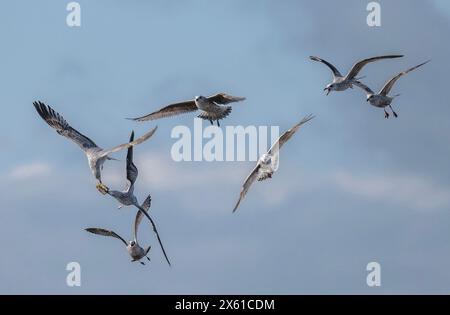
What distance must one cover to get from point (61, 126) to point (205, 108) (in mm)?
5516

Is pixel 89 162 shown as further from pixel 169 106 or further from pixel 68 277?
pixel 169 106

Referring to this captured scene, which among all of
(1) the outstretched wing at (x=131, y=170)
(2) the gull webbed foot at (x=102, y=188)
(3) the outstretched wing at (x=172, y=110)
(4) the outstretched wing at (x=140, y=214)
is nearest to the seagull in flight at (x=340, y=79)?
(3) the outstretched wing at (x=172, y=110)

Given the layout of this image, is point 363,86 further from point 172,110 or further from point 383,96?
point 172,110

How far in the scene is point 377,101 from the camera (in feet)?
143

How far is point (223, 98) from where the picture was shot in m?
41.6

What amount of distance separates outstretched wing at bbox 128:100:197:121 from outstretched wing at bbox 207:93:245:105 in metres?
1.58

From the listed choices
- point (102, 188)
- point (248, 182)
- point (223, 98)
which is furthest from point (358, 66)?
point (102, 188)

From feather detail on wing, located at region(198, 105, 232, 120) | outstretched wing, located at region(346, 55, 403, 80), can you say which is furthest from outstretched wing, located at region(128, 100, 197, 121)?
outstretched wing, located at region(346, 55, 403, 80)

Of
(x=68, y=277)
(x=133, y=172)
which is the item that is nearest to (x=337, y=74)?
(x=133, y=172)

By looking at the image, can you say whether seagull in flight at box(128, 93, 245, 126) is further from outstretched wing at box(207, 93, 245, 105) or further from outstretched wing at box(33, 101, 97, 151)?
outstretched wing at box(33, 101, 97, 151)

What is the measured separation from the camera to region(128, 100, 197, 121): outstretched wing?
4316cm

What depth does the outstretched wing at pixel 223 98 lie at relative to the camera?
1626 inches

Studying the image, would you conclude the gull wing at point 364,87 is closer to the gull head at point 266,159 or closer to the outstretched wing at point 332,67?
the outstretched wing at point 332,67
